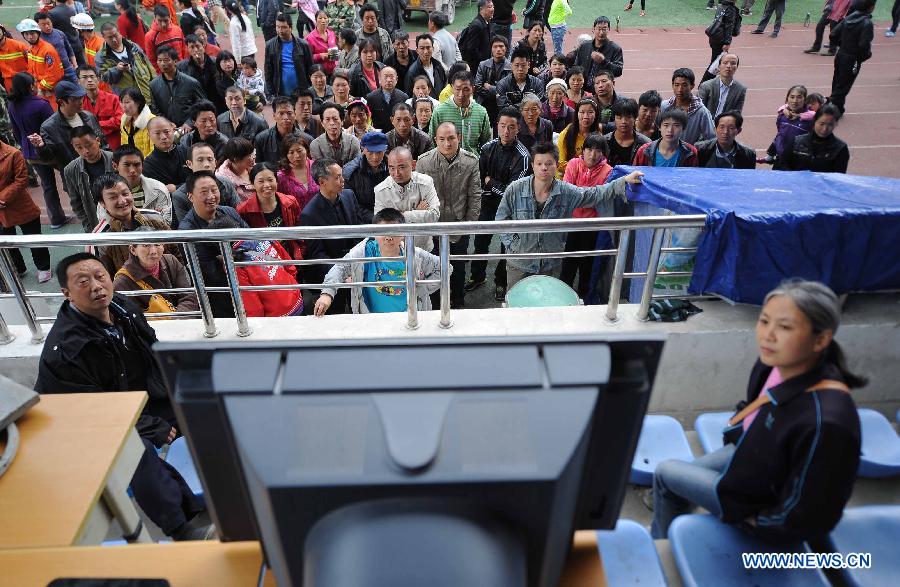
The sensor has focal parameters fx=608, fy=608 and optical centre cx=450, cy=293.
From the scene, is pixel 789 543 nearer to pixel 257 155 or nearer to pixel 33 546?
pixel 33 546

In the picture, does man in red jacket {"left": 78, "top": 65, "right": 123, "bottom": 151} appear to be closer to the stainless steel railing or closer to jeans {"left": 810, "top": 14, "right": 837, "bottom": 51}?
the stainless steel railing

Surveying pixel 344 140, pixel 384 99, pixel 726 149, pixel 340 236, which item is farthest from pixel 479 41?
pixel 340 236

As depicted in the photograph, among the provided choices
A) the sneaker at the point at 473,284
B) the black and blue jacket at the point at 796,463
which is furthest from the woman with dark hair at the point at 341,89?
the black and blue jacket at the point at 796,463

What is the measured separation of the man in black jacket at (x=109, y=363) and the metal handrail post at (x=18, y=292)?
0.47m

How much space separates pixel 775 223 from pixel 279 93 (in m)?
6.85

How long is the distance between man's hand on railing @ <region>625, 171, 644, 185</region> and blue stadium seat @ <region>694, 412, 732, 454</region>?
5.59ft

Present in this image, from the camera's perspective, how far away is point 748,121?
34.3 ft

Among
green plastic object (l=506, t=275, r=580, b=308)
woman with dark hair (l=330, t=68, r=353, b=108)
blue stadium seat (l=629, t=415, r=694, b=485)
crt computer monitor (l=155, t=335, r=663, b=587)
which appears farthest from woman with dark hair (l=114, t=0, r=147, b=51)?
crt computer monitor (l=155, t=335, r=663, b=587)

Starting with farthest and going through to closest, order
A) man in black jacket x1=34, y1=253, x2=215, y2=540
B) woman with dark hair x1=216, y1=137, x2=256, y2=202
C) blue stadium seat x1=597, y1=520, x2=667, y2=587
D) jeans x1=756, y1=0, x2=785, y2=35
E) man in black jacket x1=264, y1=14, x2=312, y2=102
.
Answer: jeans x1=756, y1=0, x2=785, y2=35 → man in black jacket x1=264, y1=14, x2=312, y2=102 → woman with dark hair x1=216, y1=137, x2=256, y2=202 → man in black jacket x1=34, y1=253, x2=215, y2=540 → blue stadium seat x1=597, y1=520, x2=667, y2=587

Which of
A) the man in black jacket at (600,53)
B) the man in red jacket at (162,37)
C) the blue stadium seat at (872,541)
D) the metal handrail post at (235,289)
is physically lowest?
the blue stadium seat at (872,541)

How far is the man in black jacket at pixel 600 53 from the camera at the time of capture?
26.7 ft

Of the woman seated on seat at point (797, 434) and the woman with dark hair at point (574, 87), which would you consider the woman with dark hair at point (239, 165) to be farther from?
the woman seated on seat at point (797, 434)

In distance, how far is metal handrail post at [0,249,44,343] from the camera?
3160 mm

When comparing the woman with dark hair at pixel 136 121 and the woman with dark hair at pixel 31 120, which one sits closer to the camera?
the woman with dark hair at pixel 136 121
